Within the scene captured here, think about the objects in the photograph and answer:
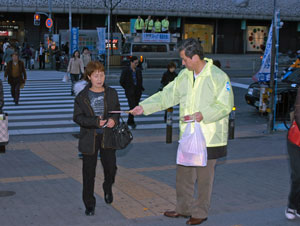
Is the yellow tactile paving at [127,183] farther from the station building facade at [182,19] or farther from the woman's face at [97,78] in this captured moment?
the station building facade at [182,19]

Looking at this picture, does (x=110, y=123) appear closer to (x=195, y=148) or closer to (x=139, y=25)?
(x=195, y=148)

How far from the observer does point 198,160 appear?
5.07 meters

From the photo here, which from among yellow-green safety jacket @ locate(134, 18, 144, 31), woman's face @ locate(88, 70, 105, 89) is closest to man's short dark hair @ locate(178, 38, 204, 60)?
woman's face @ locate(88, 70, 105, 89)

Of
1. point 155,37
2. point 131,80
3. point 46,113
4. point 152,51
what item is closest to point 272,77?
point 131,80

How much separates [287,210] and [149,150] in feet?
15.3

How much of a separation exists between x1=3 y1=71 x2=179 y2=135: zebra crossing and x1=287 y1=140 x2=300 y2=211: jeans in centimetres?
683

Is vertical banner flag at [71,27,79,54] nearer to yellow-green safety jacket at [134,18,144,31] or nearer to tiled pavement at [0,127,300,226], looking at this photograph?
yellow-green safety jacket at [134,18,144,31]

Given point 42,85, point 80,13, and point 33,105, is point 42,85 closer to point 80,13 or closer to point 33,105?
point 33,105

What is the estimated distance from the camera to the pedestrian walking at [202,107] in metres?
5.11

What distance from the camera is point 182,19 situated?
51719 mm

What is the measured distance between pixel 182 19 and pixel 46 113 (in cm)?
3807

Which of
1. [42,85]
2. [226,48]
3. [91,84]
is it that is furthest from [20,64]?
[226,48]

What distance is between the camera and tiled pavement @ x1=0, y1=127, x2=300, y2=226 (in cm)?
569

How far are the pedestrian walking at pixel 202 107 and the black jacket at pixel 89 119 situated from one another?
2.53 feet
